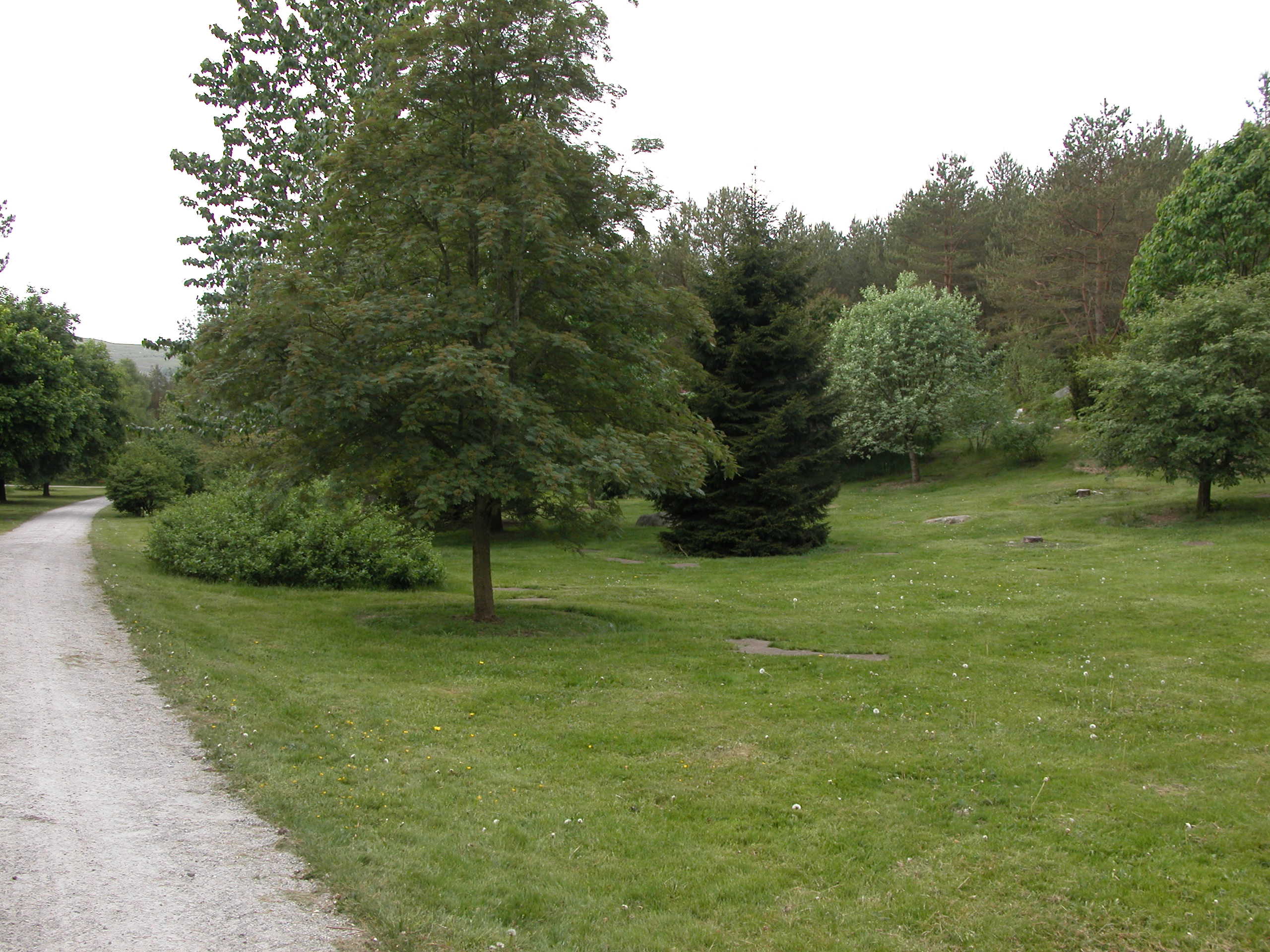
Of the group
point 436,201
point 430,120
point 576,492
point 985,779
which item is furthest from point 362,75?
point 985,779

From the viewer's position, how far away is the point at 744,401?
2420 cm

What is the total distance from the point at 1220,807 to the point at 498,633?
28.5 ft

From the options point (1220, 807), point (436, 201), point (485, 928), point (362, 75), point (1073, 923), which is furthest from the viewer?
point (362, 75)

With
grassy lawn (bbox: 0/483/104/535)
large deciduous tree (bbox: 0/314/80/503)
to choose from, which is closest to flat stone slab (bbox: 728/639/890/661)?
grassy lawn (bbox: 0/483/104/535)

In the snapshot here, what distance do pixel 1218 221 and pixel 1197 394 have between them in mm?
14633

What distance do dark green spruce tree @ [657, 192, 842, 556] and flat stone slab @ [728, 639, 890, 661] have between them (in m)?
11.8

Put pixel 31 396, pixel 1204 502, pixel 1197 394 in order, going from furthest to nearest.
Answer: pixel 31 396 → pixel 1204 502 → pixel 1197 394

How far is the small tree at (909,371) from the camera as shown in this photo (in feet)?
134

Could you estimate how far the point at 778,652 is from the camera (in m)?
11.5

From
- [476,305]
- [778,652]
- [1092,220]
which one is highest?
[1092,220]

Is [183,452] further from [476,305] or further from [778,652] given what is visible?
[778,652]

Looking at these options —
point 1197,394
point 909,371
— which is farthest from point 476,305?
point 909,371

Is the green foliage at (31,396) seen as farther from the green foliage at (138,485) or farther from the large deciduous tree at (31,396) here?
the green foliage at (138,485)

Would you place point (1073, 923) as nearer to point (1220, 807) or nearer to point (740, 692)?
point (1220, 807)
